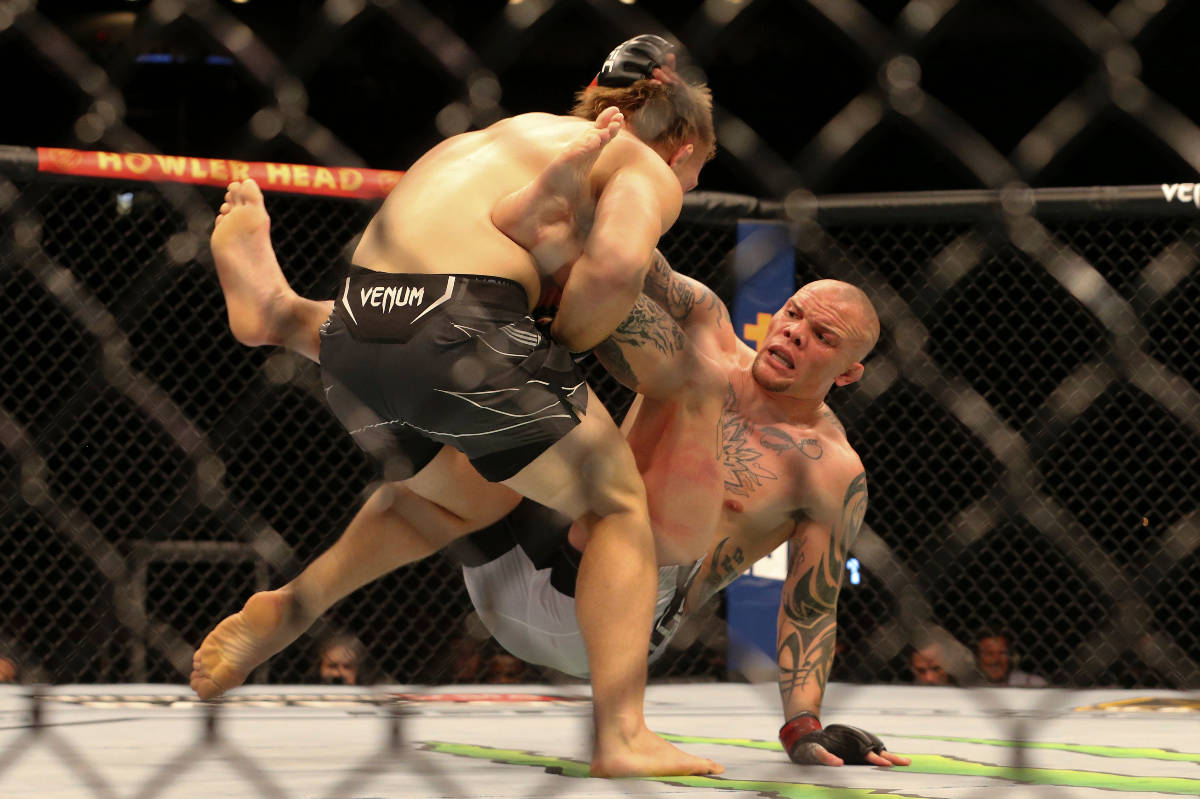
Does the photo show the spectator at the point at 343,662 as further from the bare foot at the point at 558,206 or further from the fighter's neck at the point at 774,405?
the bare foot at the point at 558,206

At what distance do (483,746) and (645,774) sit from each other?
458 mm

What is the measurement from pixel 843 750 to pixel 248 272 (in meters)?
0.93

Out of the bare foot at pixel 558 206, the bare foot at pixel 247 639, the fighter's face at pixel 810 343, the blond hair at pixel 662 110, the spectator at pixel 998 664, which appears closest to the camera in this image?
the bare foot at pixel 558 206

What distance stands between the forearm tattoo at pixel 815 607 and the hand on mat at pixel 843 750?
0.11m

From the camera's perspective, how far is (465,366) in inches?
54.8

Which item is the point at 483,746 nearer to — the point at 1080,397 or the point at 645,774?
the point at 645,774

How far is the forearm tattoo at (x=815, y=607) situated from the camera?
5.62ft

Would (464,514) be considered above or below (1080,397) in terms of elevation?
below

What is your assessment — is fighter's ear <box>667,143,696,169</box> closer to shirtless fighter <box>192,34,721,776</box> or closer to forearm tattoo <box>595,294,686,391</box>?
shirtless fighter <box>192,34,721,776</box>

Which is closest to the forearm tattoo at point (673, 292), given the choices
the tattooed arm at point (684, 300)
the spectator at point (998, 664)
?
the tattooed arm at point (684, 300)

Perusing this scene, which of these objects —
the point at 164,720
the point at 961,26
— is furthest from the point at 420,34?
the point at 961,26

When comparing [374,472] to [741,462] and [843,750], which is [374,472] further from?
[843,750]

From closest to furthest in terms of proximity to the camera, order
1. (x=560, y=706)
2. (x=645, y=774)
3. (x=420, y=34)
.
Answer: (x=420, y=34) → (x=645, y=774) → (x=560, y=706)

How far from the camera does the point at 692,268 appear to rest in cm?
345
